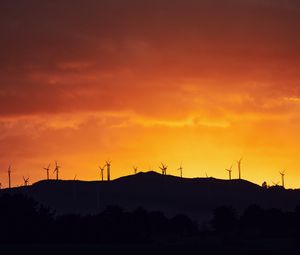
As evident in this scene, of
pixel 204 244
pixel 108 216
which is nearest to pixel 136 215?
pixel 108 216

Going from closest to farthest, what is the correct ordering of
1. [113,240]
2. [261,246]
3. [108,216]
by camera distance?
[261,246]
[113,240]
[108,216]

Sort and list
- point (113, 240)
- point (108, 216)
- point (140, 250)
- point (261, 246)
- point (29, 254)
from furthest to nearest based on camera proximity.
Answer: point (108, 216)
point (113, 240)
point (261, 246)
point (140, 250)
point (29, 254)

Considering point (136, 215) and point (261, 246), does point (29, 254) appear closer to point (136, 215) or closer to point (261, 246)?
point (261, 246)

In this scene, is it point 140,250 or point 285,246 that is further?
point 285,246

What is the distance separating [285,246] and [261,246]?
400cm

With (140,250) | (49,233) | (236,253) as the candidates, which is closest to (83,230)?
(49,233)

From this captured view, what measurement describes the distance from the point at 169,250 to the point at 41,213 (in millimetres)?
49124

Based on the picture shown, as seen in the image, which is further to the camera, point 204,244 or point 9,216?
point 9,216

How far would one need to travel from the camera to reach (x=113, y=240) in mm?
168375

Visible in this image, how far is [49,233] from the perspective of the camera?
172375 mm

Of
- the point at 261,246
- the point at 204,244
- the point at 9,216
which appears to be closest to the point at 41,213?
the point at 9,216

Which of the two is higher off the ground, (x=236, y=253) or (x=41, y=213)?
(x=41, y=213)

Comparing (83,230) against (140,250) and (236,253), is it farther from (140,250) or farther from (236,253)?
(236,253)

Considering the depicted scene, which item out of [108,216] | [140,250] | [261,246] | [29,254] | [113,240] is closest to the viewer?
[29,254]
